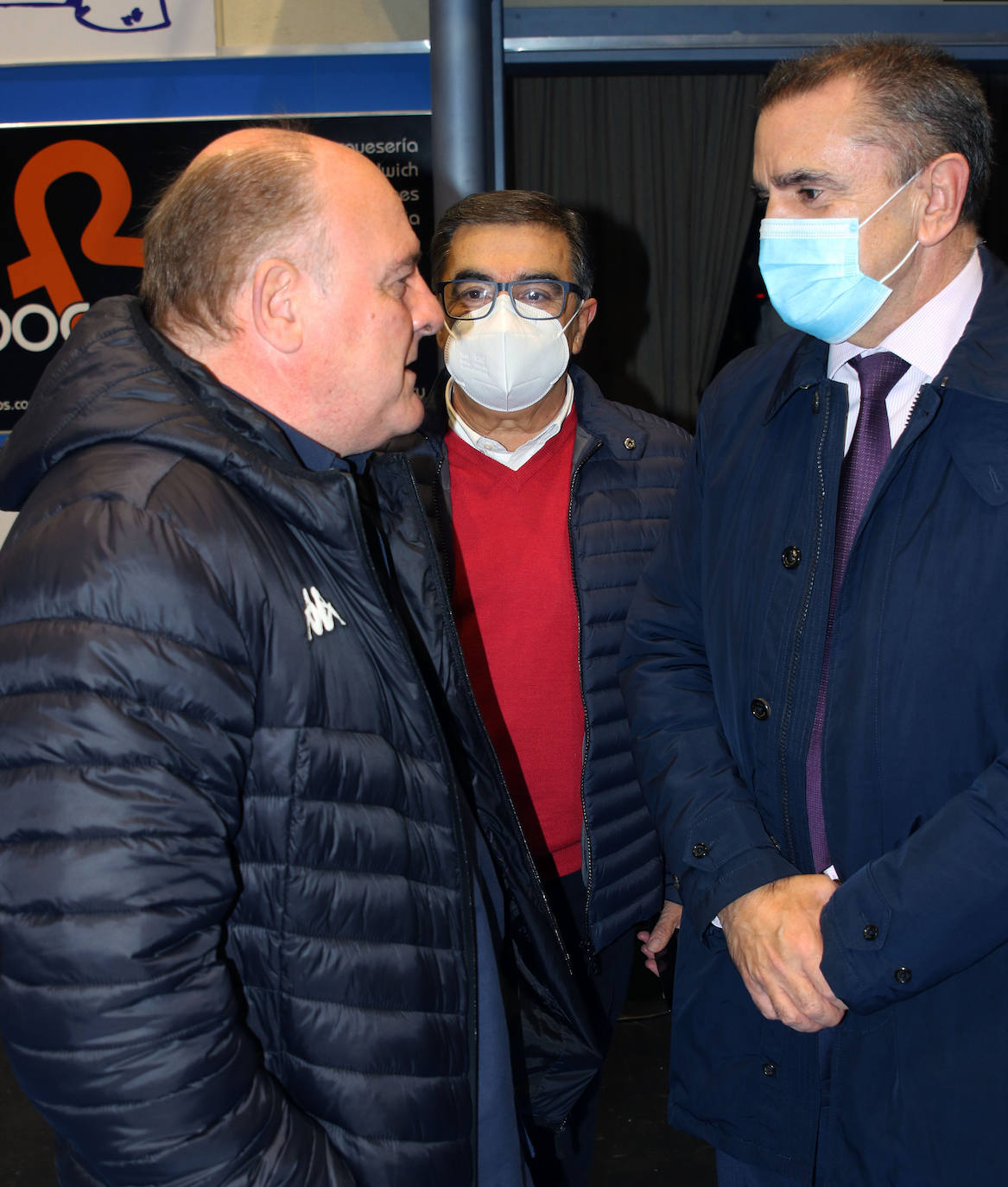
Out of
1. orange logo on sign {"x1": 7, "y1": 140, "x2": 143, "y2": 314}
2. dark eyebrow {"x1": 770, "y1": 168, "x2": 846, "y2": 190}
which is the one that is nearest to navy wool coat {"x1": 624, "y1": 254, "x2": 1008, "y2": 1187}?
dark eyebrow {"x1": 770, "y1": 168, "x2": 846, "y2": 190}

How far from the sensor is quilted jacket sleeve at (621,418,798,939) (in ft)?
4.74

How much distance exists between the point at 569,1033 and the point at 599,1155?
1.31m

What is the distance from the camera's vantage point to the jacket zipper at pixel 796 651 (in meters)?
1.42

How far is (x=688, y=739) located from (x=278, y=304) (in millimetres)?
850

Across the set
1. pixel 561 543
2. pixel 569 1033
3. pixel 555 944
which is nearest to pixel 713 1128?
pixel 569 1033

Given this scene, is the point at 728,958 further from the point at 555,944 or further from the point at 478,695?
the point at 478,695

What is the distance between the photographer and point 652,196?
4.00 meters

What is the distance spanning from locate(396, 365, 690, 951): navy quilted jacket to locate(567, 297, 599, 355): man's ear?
0.17 meters

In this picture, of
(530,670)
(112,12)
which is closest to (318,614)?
(530,670)

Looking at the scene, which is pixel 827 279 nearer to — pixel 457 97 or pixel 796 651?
pixel 796 651

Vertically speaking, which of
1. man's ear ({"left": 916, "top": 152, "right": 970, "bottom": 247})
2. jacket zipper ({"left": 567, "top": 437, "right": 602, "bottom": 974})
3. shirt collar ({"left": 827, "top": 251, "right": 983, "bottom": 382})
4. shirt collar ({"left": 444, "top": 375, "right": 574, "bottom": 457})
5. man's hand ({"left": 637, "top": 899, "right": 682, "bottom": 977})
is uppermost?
man's ear ({"left": 916, "top": 152, "right": 970, "bottom": 247})

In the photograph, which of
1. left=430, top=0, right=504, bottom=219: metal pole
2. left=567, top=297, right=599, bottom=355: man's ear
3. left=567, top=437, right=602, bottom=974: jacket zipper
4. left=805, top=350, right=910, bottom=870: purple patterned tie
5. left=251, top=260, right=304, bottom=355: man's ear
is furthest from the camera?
left=430, top=0, right=504, bottom=219: metal pole

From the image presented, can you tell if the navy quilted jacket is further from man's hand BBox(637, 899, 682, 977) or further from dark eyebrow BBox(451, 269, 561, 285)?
dark eyebrow BBox(451, 269, 561, 285)

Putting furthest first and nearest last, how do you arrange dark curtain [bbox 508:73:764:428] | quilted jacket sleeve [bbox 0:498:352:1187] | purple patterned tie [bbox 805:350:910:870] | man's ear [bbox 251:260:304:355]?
dark curtain [bbox 508:73:764:428] → purple patterned tie [bbox 805:350:910:870] → man's ear [bbox 251:260:304:355] → quilted jacket sleeve [bbox 0:498:352:1187]
